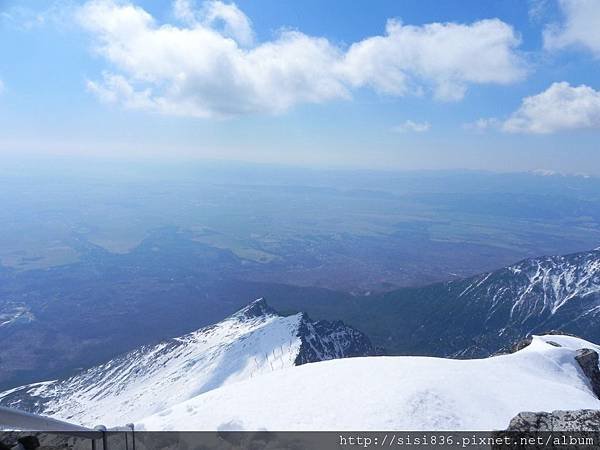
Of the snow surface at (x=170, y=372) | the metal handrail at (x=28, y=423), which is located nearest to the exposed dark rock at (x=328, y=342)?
the snow surface at (x=170, y=372)

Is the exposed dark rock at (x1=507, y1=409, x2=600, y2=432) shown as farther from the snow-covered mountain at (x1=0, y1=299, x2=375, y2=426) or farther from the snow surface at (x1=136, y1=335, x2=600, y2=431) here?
the snow-covered mountain at (x1=0, y1=299, x2=375, y2=426)

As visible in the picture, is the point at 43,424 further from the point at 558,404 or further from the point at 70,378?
the point at 70,378

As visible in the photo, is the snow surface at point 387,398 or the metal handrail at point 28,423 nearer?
the metal handrail at point 28,423

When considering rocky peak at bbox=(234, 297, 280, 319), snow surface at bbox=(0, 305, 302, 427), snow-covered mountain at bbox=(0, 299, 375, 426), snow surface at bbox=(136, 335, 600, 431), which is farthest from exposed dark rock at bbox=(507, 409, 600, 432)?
rocky peak at bbox=(234, 297, 280, 319)

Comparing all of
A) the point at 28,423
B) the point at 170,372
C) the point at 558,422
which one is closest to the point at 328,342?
the point at 170,372

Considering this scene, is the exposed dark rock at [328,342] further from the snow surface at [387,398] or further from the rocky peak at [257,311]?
the snow surface at [387,398]

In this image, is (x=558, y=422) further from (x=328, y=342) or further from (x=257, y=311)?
(x=257, y=311)

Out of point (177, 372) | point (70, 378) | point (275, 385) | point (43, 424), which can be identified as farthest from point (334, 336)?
point (43, 424)
